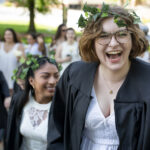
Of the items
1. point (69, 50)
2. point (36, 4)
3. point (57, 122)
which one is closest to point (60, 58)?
point (69, 50)

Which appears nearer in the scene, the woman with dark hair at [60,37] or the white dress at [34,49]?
the woman with dark hair at [60,37]

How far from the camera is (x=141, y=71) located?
2.10m

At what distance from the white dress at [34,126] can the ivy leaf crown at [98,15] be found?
138 cm

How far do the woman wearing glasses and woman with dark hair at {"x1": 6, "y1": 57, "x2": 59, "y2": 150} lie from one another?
2.20ft

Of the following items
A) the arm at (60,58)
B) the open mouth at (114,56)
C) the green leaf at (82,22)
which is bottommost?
the arm at (60,58)

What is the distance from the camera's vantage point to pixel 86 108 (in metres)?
2.15

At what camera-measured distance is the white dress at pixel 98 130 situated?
210 centimetres

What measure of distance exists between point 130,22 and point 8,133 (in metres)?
2.03

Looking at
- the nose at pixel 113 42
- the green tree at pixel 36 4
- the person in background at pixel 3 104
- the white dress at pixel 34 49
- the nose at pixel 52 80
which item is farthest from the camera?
the green tree at pixel 36 4

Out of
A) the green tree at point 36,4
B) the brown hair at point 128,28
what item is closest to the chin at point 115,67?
the brown hair at point 128,28

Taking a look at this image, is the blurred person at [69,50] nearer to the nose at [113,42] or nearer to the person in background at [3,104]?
the person in background at [3,104]

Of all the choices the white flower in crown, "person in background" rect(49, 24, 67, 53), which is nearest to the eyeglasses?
the white flower in crown

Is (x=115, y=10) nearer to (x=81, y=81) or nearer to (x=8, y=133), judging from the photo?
(x=81, y=81)

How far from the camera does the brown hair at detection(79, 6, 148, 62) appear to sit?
2045 millimetres
